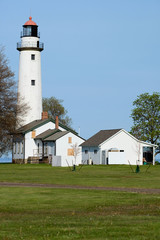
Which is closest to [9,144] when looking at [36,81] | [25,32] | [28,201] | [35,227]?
[36,81]

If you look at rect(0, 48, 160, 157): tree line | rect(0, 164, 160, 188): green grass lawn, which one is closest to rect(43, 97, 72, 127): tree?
rect(0, 48, 160, 157): tree line

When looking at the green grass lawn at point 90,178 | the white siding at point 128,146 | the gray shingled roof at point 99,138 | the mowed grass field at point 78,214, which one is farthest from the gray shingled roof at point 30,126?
the mowed grass field at point 78,214

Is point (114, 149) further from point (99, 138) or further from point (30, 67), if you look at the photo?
point (30, 67)

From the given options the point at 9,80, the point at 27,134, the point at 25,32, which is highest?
the point at 25,32

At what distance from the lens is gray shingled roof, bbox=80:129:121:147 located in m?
78.9

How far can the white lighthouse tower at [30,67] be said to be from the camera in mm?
84625

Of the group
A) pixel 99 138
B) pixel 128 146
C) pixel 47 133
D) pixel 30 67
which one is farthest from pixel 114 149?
pixel 30 67

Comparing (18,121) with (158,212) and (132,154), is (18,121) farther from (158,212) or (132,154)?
(158,212)

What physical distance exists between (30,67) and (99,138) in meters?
16.1

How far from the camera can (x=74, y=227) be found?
48.8 feet

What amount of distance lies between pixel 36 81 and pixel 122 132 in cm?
1665

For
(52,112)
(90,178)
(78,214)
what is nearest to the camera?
(78,214)

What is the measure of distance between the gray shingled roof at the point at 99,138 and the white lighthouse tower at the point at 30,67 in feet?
35.2

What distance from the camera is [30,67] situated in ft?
278
